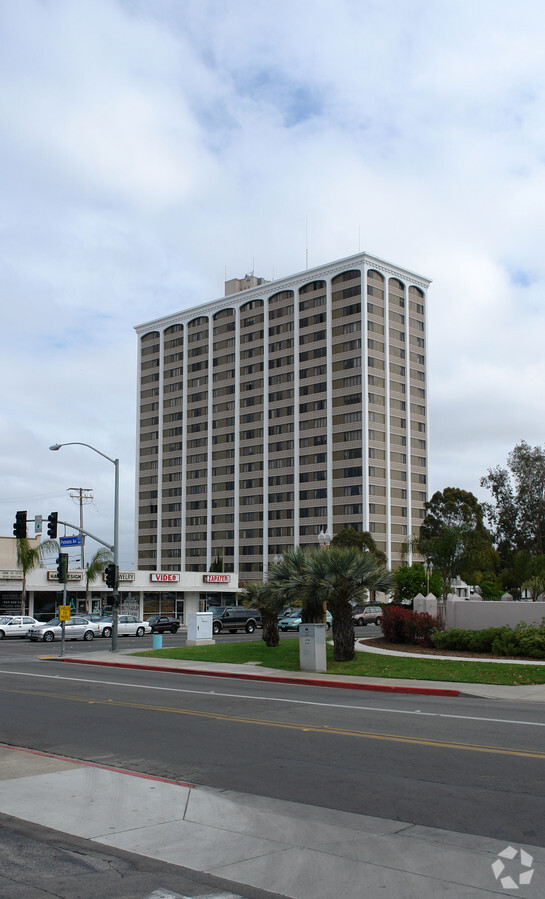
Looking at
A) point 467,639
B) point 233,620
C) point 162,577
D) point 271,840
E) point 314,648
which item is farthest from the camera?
point 162,577

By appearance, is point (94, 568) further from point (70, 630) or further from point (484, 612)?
point (484, 612)

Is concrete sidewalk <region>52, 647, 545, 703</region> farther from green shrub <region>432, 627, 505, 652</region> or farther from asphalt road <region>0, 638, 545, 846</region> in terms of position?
green shrub <region>432, 627, 505, 652</region>

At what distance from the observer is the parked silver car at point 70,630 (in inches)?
1924

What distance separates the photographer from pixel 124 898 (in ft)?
20.1

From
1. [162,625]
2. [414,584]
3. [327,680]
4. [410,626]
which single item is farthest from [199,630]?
[162,625]

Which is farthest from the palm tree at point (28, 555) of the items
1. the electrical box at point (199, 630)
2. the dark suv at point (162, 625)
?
the electrical box at point (199, 630)

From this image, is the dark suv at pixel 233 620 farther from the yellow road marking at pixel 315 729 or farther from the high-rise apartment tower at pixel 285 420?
the high-rise apartment tower at pixel 285 420

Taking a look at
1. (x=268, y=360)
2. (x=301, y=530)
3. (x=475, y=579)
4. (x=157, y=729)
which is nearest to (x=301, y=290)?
(x=268, y=360)

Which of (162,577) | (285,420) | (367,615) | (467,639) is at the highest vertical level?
(285,420)

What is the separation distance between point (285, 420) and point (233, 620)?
54462mm

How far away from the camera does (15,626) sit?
5106cm

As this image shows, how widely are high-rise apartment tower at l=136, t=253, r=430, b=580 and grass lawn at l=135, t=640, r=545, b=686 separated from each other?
219 feet

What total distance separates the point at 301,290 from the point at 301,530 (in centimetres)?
3112

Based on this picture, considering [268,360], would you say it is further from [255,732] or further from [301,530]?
[255,732]
